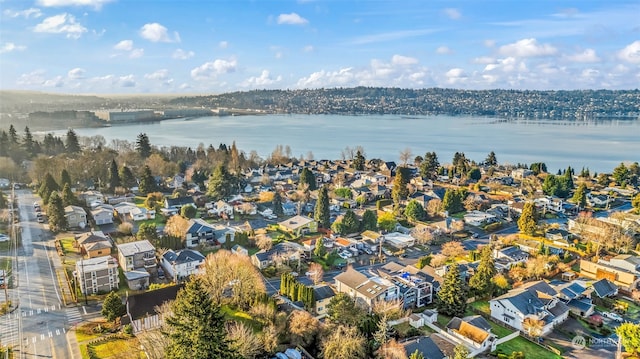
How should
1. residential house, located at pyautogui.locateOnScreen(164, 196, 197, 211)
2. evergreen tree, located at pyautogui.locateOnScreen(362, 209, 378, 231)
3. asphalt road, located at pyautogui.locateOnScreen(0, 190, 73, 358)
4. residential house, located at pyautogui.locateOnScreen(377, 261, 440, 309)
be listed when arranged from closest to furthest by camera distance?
1. asphalt road, located at pyautogui.locateOnScreen(0, 190, 73, 358)
2. residential house, located at pyautogui.locateOnScreen(377, 261, 440, 309)
3. evergreen tree, located at pyautogui.locateOnScreen(362, 209, 378, 231)
4. residential house, located at pyautogui.locateOnScreen(164, 196, 197, 211)

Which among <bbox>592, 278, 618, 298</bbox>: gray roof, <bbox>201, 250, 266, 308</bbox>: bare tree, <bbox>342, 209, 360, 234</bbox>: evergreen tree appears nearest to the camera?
<bbox>201, 250, 266, 308</bbox>: bare tree

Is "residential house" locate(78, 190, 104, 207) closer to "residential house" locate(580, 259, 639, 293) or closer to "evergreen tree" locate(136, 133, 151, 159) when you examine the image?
"evergreen tree" locate(136, 133, 151, 159)

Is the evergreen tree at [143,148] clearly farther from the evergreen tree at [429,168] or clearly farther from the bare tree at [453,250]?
the bare tree at [453,250]

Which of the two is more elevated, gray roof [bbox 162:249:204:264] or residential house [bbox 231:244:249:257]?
gray roof [bbox 162:249:204:264]

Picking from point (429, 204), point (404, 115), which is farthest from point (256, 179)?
point (404, 115)

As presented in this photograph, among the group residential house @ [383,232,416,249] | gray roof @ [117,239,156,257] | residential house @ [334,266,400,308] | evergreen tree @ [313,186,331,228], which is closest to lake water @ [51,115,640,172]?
evergreen tree @ [313,186,331,228]

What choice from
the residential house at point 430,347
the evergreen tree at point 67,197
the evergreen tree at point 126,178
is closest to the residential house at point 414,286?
the residential house at point 430,347

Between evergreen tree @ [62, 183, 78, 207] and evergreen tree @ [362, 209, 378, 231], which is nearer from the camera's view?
evergreen tree @ [362, 209, 378, 231]
